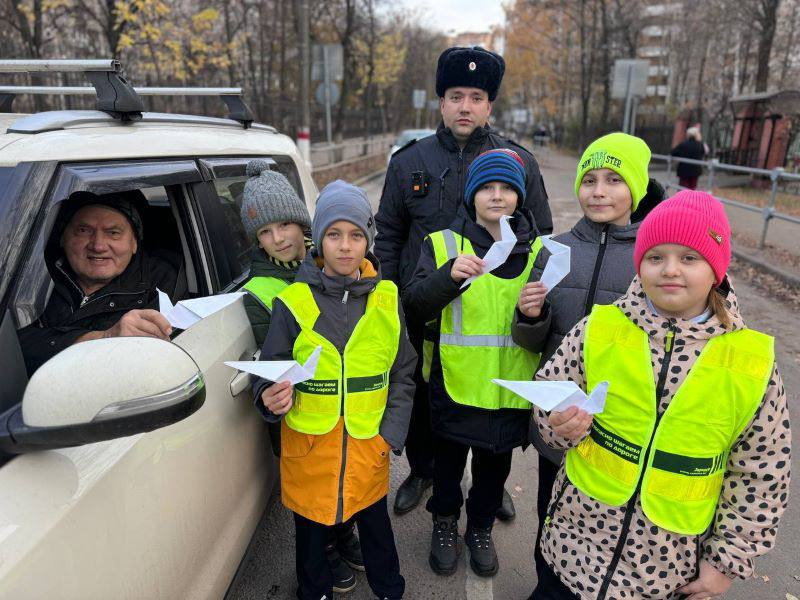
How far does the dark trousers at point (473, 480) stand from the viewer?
8.46ft

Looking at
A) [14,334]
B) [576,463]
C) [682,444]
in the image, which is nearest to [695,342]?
[682,444]

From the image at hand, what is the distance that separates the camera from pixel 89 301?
6.57 feet

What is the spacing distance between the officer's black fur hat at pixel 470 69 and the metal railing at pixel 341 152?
13829 millimetres

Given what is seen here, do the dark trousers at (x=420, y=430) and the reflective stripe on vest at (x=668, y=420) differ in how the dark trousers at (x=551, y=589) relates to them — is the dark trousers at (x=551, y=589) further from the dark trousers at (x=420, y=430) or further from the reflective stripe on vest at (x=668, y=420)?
the dark trousers at (x=420, y=430)

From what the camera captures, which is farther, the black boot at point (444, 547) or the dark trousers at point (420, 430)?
the dark trousers at point (420, 430)

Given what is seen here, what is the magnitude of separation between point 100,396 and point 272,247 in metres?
1.40

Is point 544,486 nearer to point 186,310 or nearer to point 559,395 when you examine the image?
point 559,395

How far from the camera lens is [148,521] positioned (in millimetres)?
1439

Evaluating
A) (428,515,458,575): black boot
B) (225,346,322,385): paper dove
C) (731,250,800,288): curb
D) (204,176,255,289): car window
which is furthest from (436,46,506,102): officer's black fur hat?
(731,250,800,288): curb

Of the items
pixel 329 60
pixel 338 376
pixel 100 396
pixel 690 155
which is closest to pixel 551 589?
pixel 338 376

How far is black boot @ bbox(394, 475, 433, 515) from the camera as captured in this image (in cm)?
313

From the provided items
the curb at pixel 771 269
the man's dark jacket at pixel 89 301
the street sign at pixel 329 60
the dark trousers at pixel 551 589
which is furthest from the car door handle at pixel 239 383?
the street sign at pixel 329 60

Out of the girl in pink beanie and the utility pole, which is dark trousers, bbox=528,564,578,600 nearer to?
the girl in pink beanie

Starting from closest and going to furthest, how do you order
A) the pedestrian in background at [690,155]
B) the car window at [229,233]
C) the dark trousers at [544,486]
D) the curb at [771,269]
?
the dark trousers at [544,486] < the car window at [229,233] < the curb at [771,269] < the pedestrian in background at [690,155]
